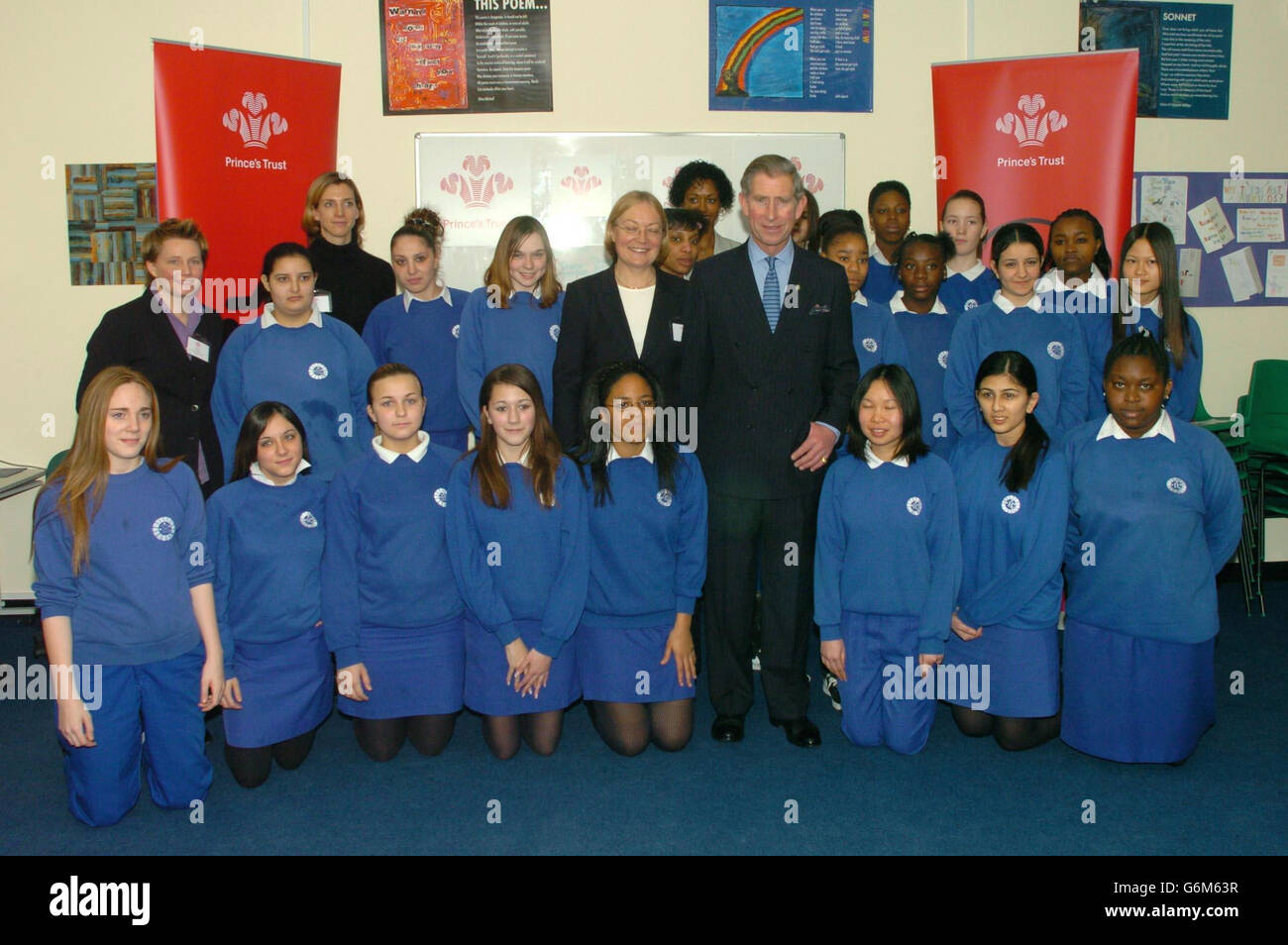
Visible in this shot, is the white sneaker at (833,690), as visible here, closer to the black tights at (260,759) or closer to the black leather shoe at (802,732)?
the black leather shoe at (802,732)

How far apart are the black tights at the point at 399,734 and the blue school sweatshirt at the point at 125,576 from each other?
1.99ft

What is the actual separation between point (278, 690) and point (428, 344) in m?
1.46

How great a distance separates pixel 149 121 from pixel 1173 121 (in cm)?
541

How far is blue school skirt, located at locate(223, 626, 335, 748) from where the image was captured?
3076 mm

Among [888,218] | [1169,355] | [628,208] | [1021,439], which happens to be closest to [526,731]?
[628,208]

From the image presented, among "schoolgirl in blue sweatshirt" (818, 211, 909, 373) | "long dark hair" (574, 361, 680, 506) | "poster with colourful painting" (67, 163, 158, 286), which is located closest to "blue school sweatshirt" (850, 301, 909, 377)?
"schoolgirl in blue sweatshirt" (818, 211, 909, 373)

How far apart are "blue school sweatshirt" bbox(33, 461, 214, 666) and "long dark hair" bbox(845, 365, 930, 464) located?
2.08m

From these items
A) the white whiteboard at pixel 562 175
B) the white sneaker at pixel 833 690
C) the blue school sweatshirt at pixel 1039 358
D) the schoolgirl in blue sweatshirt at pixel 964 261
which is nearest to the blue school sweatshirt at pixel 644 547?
the white sneaker at pixel 833 690

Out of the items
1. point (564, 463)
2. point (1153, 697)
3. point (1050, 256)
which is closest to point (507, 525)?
point (564, 463)

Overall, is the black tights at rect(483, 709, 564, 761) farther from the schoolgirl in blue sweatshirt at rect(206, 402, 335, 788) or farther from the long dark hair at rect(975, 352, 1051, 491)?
the long dark hair at rect(975, 352, 1051, 491)

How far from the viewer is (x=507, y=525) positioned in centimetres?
320

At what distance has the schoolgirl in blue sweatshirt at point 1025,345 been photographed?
11.9ft

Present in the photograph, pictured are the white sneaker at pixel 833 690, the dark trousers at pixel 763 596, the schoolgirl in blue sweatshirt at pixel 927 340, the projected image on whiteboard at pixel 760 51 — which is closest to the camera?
the dark trousers at pixel 763 596
